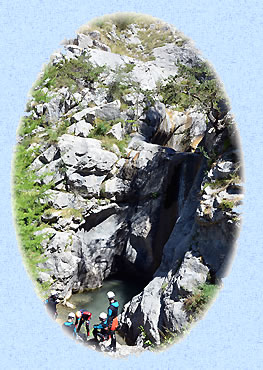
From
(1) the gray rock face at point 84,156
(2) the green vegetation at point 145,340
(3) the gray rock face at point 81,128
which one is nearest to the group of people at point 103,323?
(2) the green vegetation at point 145,340

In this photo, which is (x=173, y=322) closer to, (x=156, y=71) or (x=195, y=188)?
(x=195, y=188)

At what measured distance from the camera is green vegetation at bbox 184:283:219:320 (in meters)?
7.16

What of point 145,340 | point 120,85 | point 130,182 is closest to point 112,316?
point 145,340

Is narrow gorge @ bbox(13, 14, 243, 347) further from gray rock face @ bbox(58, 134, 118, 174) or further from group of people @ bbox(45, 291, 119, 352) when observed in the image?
group of people @ bbox(45, 291, 119, 352)

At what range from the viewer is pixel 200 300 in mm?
7434

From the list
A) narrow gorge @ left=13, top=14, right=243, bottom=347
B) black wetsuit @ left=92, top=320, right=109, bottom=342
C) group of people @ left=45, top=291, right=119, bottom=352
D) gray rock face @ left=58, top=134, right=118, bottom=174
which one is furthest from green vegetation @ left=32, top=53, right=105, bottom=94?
black wetsuit @ left=92, top=320, right=109, bottom=342

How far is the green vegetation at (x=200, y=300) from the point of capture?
23.5ft

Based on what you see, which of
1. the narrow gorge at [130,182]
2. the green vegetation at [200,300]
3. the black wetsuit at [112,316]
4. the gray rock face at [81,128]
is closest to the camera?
the green vegetation at [200,300]

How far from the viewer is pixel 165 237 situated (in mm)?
14078

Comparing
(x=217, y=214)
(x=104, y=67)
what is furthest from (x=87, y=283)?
(x=104, y=67)

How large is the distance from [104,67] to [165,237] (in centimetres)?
1439

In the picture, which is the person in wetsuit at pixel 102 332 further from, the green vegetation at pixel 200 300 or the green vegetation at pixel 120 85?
the green vegetation at pixel 120 85

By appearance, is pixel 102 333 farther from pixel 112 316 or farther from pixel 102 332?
pixel 112 316

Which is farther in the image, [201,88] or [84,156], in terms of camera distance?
[84,156]
